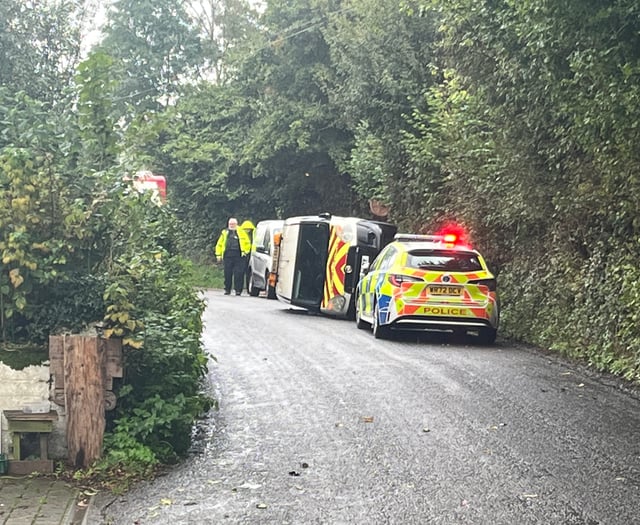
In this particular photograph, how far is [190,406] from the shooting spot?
23.2ft

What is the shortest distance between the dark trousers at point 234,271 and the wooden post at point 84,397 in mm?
18599

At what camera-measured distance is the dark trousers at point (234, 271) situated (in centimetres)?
2508

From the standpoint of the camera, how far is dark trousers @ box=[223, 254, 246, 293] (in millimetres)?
25078

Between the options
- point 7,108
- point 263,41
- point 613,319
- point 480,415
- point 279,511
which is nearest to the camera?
point 279,511

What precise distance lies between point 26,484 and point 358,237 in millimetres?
13616

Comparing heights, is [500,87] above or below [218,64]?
below

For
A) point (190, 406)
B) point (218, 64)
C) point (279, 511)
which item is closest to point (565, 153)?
point (190, 406)

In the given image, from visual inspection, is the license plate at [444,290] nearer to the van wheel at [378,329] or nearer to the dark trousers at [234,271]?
the van wheel at [378,329]

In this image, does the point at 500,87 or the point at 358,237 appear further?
the point at 358,237

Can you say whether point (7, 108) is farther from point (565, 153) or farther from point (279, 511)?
point (565, 153)

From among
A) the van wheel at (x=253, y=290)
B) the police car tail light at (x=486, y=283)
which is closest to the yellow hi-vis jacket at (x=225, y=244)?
the van wheel at (x=253, y=290)

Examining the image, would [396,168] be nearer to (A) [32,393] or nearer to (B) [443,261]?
(B) [443,261]

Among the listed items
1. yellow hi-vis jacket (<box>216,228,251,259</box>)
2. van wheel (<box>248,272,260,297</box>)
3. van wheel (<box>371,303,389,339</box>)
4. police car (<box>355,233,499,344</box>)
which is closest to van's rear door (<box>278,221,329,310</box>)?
yellow hi-vis jacket (<box>216,228,251,259</box>)

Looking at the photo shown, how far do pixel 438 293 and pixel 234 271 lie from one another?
1251cm
